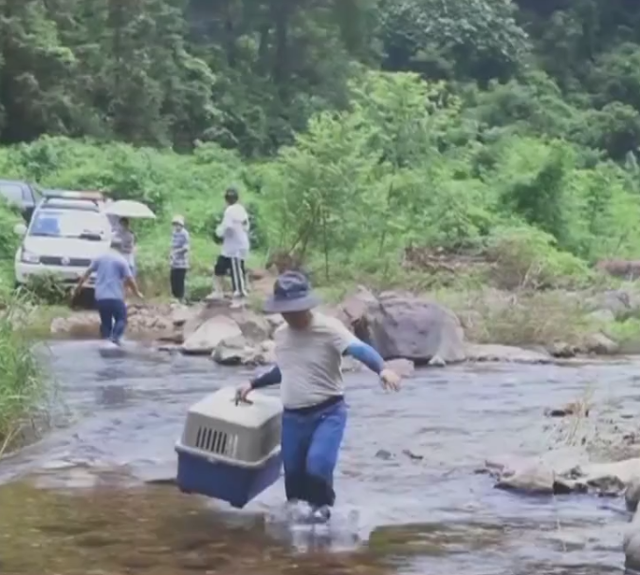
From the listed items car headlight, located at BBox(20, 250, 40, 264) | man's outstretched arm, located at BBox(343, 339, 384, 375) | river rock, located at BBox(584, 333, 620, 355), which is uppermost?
man's outstretched arm, located at BBox(343, 339, 384, 375)

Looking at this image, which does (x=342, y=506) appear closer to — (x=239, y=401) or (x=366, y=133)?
(x=239, y=401)

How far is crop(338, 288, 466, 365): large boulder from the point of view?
1723 centimetres

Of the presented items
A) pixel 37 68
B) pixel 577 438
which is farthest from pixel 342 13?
pixel 577 438

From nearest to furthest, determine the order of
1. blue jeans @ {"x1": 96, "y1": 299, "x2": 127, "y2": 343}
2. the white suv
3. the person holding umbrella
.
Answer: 1. blue jeans @ {"x1": 96, "y1": 299, "x2": 127, "y2": 343}
2. the person holding umbrella
3. the white suv

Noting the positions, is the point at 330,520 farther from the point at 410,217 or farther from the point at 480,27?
the point at 480,27

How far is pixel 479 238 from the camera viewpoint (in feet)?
91.4

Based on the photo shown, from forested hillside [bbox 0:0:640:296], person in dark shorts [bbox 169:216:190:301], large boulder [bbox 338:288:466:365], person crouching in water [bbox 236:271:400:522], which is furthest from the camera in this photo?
forested hillside [bbox 0:0:640:296]

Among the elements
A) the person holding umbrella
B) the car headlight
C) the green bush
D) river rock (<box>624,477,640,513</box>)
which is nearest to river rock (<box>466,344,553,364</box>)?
the person holding umbrella

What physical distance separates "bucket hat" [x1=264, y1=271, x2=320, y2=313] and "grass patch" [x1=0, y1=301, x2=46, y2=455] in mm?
3339

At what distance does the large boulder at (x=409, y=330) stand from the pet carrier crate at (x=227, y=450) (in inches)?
334

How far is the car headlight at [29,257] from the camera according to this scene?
850 inches

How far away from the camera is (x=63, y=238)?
22.3 meters

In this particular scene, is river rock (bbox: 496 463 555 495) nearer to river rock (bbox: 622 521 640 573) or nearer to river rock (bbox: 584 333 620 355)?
river rock (bbox: 622 521 640 573)

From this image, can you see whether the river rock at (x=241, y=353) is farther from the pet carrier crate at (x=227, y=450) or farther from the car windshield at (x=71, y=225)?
the pet carrier crate at (x=227, y=450)
